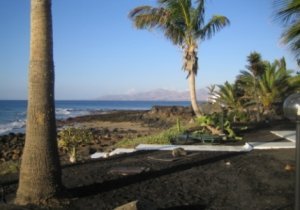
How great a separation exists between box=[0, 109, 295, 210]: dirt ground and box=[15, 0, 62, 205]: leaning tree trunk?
1.27 ft

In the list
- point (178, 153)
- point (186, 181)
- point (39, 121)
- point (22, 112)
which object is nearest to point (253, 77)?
point (178, 153)

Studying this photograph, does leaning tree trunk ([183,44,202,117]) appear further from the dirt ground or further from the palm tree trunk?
the dirt ground

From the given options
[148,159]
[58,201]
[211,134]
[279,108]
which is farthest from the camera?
[279,108]

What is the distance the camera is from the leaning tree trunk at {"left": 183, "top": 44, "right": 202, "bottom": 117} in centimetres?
1869

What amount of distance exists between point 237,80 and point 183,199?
20.3 metres

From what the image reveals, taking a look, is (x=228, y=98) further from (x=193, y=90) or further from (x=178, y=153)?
(x=178, y=153)

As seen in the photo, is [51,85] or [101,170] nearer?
[51,85]

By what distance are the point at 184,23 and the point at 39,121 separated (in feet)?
44.5

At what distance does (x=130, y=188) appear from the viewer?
288 inches

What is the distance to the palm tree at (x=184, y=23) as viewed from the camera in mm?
18234

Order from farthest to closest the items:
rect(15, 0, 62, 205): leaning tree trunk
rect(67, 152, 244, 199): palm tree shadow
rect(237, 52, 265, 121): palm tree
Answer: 1. rect(237, 52, 265, 121): palm tree
2. rect(67, 152, 244, 199): palm tree shadow
3. rect(15, 0, 62, 205): leaning tree trunk

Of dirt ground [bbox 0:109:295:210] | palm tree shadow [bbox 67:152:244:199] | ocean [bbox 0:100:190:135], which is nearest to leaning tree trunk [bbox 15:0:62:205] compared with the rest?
dirt ground [bbox 0:109:295:210]

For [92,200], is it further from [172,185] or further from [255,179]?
[255,179]

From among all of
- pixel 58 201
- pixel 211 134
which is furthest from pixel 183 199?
pixel 211 134
